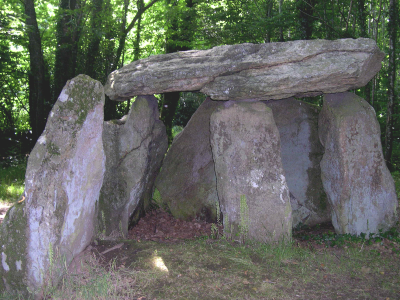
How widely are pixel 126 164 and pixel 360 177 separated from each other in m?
3.82

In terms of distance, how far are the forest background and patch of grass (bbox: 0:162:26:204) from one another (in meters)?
1.02

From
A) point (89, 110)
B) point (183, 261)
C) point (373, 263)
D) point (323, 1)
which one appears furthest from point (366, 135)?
point (323, 1)

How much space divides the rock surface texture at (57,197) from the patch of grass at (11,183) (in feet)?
14.9

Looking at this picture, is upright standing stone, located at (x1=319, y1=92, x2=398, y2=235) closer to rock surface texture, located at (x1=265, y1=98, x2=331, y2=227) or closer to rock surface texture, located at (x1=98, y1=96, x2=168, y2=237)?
rock surface texture, located at (x1=265, y1=98, x2=331, y2=227)

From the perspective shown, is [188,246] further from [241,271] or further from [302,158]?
[302,158]

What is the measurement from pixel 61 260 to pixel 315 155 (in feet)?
16.0

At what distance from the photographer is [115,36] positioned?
11555 millimetres

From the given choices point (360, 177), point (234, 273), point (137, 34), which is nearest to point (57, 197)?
point (234, 273)

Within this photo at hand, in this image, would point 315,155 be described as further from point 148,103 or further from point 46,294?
point 46,294

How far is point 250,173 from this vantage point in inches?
216

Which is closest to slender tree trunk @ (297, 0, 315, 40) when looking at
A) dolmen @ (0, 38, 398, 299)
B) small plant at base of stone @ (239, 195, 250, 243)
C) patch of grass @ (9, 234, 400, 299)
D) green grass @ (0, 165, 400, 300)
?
dolmen @ (0, 38, 398, 299)

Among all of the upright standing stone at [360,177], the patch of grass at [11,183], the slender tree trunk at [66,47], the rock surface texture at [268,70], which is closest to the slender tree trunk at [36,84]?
the slender tree trunk at [66,47]

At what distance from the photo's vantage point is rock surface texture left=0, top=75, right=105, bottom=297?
12.8 ft

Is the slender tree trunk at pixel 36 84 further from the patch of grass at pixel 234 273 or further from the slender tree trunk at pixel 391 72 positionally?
the slender tree trunk at pixel 391 72
